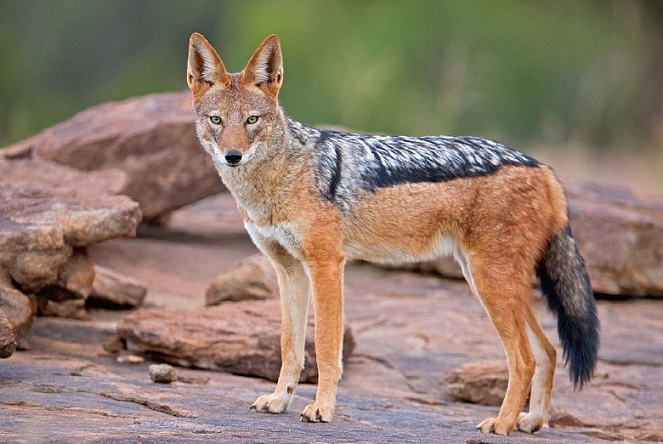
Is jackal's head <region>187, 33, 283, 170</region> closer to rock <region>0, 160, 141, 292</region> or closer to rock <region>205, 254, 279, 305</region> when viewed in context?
rock <region>0, 160, 141, 292</region>

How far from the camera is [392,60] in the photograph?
17219mm

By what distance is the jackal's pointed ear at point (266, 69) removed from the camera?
605cm

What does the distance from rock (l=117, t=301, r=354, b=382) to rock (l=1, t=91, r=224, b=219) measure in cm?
263

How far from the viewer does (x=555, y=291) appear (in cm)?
637

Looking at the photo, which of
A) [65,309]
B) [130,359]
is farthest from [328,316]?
[65,309]

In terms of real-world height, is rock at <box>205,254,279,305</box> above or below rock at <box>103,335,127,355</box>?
above

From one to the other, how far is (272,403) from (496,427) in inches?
52.5

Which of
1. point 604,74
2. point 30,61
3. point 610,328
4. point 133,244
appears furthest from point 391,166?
point 30,61

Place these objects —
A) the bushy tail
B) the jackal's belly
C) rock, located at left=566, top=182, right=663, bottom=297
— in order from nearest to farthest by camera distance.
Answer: the bushy tail
the jackal's belly
rock, located at left=566, top=182, right=663, bottom=297

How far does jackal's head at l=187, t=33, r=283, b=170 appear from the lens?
5.89 metres

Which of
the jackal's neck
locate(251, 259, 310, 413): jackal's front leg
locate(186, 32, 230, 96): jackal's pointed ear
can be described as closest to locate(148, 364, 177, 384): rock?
locate(251, 259, 310, 413): jackal's front leg

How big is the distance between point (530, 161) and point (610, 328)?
3018 millimetres

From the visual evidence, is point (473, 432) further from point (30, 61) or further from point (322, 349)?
point (30, 61)

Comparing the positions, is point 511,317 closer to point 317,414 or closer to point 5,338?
point 317,414
